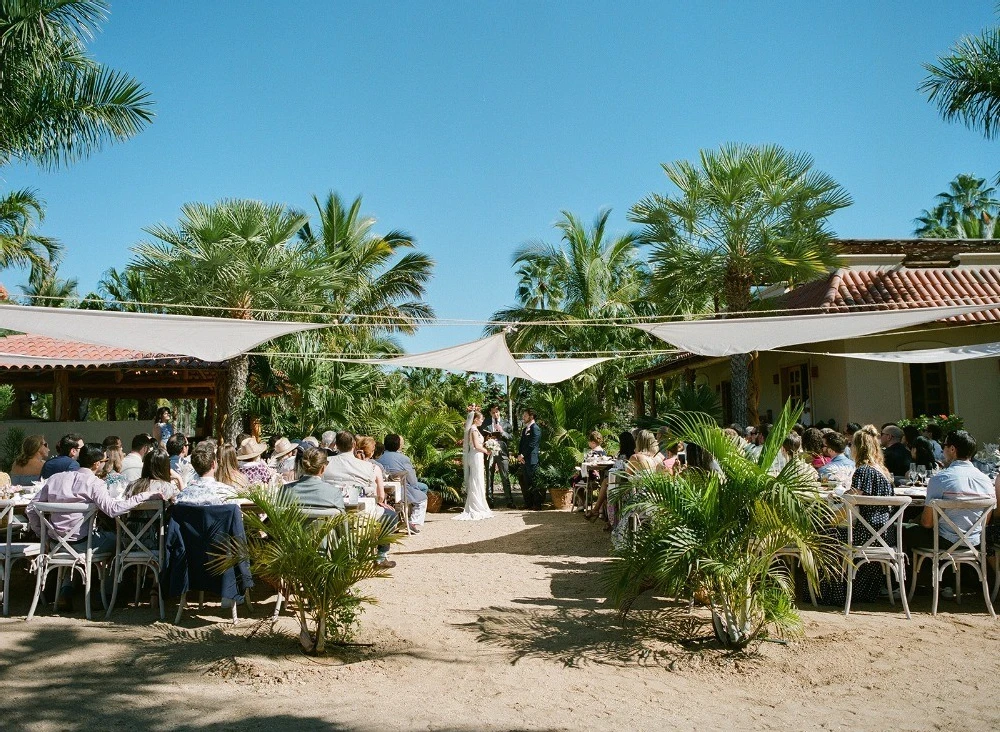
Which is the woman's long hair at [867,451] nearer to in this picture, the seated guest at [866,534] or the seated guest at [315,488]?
the seated guest at [866,534]

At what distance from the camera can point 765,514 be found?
417 centimetres

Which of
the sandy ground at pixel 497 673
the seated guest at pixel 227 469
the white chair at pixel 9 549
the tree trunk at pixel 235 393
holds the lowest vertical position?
the sandy ground at pixel 497 673

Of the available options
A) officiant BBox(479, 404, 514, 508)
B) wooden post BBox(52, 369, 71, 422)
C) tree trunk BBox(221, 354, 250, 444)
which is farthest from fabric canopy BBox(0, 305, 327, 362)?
wooden post BBox(52, 369, 71, 422)

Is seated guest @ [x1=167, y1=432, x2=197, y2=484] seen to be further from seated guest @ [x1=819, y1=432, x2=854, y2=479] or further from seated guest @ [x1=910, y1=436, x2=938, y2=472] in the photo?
seated guest @ [x1=910, y1=436, x2=938, y2=472]

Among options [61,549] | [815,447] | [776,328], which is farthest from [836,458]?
[61,549]

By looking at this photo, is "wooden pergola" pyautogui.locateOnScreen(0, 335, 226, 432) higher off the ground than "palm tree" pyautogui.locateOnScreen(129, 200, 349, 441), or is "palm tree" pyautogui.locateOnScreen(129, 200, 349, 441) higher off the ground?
"palm tree" pyautogui.locateOnScreen(129, 200, 349, 441)

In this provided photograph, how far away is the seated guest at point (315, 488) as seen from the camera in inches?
208

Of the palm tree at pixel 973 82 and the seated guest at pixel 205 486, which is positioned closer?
the seated guest at pixel 205 486

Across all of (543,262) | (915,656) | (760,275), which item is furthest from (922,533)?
(543,262)

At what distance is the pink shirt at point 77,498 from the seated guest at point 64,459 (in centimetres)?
102

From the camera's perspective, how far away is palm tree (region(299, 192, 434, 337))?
19.5m

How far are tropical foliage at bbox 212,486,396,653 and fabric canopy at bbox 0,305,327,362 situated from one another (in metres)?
2.88

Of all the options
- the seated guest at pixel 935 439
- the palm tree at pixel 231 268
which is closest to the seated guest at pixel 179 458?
the palm tree at pixel 231 268

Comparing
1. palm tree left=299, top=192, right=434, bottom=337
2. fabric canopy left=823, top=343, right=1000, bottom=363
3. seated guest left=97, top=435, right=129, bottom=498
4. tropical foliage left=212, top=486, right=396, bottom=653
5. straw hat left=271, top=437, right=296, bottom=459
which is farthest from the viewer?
palm tree left=299, top=192, right=434, bottom=337
